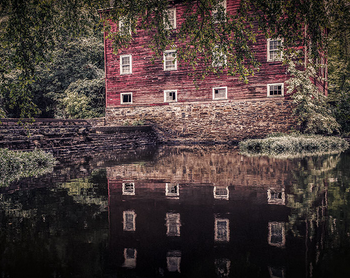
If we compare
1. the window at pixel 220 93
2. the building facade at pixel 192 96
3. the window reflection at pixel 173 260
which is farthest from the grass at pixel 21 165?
the window at pixel 220 93

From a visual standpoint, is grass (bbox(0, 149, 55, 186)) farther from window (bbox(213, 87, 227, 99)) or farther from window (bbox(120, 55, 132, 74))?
window (bbox(120, 55, 132, 74))

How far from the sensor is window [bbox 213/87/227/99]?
25.2m

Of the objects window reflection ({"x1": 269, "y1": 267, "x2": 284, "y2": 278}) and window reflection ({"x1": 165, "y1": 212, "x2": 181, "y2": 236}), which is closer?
window reflection ({"x1": 269, "y1": 267, "x2": 284, "y2": 278})

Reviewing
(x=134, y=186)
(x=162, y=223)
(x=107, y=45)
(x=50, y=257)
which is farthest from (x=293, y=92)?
(x=50, y=257)

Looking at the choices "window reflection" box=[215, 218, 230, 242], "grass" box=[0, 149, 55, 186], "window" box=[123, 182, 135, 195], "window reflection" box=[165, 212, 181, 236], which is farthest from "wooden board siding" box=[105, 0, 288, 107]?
"window reflection" box=[215, 218, 230, 242]

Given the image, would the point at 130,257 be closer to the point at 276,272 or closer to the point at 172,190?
the point at 276,272

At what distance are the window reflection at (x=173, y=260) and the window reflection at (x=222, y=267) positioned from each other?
1.22 ft

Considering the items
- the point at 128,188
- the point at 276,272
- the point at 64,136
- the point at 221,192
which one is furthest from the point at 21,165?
the point at 276,272

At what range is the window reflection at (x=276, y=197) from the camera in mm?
5852

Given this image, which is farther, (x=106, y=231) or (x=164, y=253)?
(x=106, y=231)

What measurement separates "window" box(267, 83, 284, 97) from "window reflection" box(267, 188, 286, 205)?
17987 millimetres

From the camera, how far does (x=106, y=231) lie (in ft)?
14.3

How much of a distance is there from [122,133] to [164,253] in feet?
61.4

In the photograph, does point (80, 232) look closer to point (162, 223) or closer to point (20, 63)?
point (162, 223)
